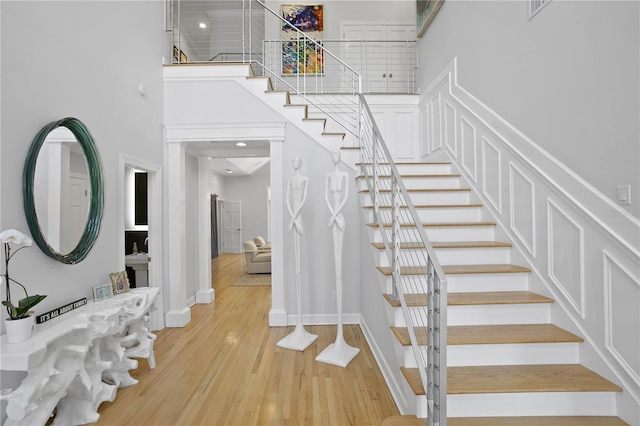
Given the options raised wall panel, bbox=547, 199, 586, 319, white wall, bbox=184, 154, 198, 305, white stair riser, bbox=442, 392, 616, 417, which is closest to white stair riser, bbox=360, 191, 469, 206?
raised wall panel, bbox=547, 199, 586, 319

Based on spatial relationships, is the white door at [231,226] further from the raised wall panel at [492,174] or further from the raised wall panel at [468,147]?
the raised wall panel at [492,174]

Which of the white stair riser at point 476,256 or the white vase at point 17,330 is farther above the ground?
the white stair riser at point 476,256

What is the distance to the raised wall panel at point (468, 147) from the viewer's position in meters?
3.77

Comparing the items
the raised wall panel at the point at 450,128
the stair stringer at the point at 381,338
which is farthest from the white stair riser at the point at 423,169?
the stair stringer at the point at 381,338

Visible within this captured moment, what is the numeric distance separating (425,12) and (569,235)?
4411 mm

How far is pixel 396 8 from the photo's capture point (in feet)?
21.9

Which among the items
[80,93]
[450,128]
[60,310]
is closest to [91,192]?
[80,93]

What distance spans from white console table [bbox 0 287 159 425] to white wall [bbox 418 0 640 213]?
3526mm

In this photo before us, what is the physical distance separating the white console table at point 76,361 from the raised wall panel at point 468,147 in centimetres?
368

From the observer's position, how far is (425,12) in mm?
5219

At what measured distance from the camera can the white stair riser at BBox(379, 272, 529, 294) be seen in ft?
9.03

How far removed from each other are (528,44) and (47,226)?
4.22 m

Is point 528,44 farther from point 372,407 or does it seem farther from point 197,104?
point 197,104

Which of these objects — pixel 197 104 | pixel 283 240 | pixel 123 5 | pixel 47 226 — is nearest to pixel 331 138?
pixel 283 240
